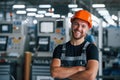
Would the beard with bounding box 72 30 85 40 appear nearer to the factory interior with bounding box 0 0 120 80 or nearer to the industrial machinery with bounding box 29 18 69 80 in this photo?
the factory interior with bounding box 0 0 120 80

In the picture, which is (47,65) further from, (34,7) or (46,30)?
(34,7)

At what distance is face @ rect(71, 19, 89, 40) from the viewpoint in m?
3.13

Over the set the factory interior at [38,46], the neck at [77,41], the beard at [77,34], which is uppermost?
the beard at [77,34]

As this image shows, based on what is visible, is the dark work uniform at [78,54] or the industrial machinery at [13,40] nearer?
the dark work uniform at [78,54]

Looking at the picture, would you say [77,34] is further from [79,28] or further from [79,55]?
[79,55]

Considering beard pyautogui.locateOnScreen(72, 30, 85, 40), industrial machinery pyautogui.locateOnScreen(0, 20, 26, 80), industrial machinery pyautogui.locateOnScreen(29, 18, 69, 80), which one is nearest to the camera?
beard pyautogui.locateOnScreen(72, 30, 85, 40)

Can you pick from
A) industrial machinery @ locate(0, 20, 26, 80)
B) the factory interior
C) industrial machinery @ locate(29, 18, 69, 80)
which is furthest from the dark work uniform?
industrial machinery @ locate(0, 20, 26, 80)

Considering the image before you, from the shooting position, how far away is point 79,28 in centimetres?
313

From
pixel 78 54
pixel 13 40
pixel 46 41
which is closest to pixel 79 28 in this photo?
pixel 78 54

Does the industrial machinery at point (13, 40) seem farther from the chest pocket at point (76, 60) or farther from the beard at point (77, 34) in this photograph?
the beard at point (77, 34)

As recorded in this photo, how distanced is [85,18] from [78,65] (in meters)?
0.47

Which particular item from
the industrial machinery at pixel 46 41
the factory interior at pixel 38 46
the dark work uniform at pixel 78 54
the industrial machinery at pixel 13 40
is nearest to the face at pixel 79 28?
the dark work uniform at pixel 78 54

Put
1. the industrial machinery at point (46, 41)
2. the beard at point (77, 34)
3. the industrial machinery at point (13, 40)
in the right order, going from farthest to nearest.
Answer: the industrial machinery at point (13, 40)
the industrial machinery at point (46, 41)
the beard at point (77, 34)

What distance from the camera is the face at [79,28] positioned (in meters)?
3.13
